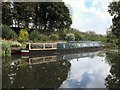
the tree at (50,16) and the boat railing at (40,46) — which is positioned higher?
the tree at (50,16)

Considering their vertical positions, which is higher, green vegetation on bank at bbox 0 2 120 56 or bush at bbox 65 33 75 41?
green vegetation on bank at bbox 0 2 120 56

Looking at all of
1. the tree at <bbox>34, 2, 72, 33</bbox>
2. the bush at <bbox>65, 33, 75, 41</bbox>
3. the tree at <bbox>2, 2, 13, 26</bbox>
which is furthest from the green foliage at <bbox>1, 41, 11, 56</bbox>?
the bush at <bbox>65, 33, 75, 41</bbox>

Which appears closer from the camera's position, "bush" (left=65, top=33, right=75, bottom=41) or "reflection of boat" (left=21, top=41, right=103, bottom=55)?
"reflection of boat" (left=21, top=41, right=103, bottom=55)

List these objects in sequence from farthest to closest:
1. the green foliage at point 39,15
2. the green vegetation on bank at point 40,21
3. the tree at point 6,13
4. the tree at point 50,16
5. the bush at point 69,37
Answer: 1. the bush at point 69,37
2. the tree at point 50,16
3. the green foliage at point 39,15
4. the green vegetation on bank at point 40,21
5. the tree at point 6,13

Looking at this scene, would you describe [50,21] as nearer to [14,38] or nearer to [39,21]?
[39,21]

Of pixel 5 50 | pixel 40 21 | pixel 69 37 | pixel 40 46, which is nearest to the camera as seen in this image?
pixel 5 50

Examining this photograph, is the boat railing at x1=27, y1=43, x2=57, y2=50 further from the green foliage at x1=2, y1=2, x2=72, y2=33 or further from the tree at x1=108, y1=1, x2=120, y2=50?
the green foliage at x1=2, y1=2, x2=72, y2=33

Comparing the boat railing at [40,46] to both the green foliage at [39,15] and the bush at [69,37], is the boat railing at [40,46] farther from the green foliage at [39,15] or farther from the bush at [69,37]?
the bush at [69,37]

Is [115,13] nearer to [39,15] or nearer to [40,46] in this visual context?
[40,46]

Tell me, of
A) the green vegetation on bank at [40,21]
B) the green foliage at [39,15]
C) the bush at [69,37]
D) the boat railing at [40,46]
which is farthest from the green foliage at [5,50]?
the bush at [69,37]

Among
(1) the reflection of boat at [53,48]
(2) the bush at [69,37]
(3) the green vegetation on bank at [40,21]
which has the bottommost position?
(1) the reflection of boat at [53,48]

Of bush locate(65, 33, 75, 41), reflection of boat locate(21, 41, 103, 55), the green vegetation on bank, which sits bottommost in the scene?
reflection of boat locate(21, 41, 103, 55)

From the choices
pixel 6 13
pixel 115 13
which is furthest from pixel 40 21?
pixel 115 13

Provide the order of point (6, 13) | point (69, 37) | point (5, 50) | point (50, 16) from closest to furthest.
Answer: point (5, 50)
point (6, 13)
point (50, 16)
point (69, 37)
